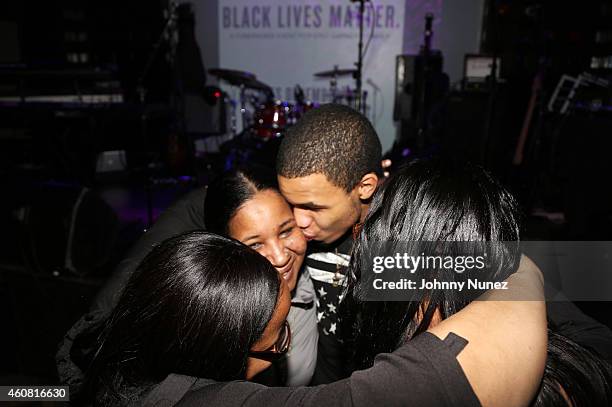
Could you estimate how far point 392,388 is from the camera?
0.67 metres

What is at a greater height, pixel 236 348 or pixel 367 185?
pixel 367 185

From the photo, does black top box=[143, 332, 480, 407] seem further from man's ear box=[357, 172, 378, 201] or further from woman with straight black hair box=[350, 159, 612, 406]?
man's ear box=[357, 172, 378, 201]

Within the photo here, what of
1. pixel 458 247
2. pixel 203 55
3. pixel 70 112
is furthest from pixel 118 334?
pixel 203 55

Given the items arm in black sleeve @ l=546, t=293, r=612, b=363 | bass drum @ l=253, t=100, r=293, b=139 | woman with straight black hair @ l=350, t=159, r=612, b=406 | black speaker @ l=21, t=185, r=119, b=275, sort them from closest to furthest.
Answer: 1. woman with straight black hair @ l=350, t=159, r=612, b=406
2. arm in black sleeve @ l=546, t=293, r=612, b=363
3. black speaker @ l=21, t=185, r=119, b=275
4. bass drum @ l=253, t=100, r=293, b=139

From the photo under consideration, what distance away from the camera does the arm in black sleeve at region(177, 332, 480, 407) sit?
65 centimetres

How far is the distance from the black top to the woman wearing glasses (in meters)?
0.78

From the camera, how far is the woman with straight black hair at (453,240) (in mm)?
858

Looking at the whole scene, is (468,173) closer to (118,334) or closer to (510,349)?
(510,349)

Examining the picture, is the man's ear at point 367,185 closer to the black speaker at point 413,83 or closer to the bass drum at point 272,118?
the bass drum at point 272,118

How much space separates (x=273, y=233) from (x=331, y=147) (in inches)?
14.6

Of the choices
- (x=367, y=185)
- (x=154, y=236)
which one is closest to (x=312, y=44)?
(x=367, y=185)

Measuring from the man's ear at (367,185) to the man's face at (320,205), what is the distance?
0.8 inches

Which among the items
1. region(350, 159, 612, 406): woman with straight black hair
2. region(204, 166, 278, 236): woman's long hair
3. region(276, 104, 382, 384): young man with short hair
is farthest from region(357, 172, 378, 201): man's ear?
region(350, 159, 612, 406): woman with straight black hair

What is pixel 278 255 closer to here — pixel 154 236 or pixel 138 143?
pixel 154 236
